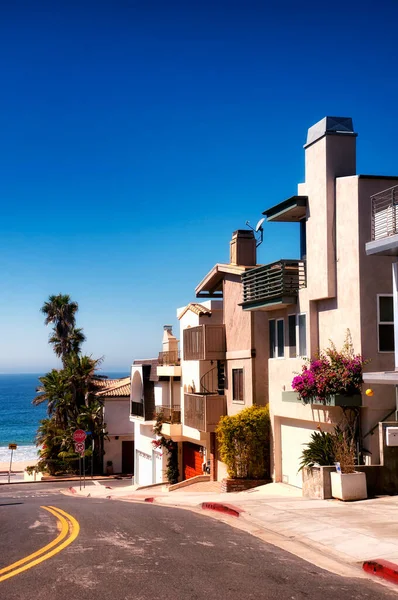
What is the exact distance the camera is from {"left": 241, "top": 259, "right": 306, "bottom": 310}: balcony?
24.4 metres

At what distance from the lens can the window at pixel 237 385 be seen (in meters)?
29.5

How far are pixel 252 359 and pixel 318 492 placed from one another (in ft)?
30.3

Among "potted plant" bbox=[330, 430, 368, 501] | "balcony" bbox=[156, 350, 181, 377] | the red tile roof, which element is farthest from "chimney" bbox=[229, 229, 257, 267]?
the red tile roof

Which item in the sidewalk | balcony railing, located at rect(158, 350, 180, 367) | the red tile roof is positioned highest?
balcony railing, located at rect(158, 350, 180, 367)

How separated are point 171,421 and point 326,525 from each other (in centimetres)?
2229

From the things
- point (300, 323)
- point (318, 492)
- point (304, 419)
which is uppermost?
point (300, 323)

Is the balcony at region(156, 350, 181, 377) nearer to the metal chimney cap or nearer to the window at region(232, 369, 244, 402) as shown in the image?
the window at region(232, 369, 244, 402)

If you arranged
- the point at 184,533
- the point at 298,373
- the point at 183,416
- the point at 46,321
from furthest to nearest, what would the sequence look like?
1. the point at 46,321
2. the point at 183,416
3. the point at 298,373
4. the point at 184,533

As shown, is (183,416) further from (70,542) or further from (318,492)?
(70,542)

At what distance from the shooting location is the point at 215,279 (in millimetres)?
34031

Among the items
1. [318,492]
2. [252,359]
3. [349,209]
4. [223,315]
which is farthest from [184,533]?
[223,315]

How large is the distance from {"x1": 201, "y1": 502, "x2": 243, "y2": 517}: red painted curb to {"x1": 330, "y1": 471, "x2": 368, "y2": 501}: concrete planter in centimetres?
289

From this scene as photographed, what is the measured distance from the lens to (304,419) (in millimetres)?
23469

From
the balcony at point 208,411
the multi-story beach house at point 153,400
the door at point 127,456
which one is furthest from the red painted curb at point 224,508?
the door at point 127,456
